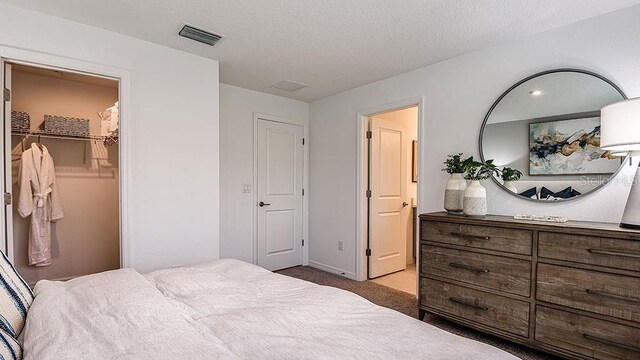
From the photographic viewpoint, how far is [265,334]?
1069 millimetres

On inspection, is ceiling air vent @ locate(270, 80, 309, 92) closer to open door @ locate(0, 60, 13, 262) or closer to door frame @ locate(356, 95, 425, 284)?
door frame @ locate(356, 95, 425, 284)

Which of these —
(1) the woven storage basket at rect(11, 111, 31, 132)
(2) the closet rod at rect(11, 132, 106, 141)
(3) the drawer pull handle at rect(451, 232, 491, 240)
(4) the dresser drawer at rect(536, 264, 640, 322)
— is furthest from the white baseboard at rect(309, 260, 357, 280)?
(1) the woven storage basket at rect(11, 111, 31, 132)

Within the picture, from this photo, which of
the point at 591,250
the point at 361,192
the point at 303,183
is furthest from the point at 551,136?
the point at 303,183

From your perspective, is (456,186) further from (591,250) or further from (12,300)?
(12,300)

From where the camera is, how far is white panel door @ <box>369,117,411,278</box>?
12.7ft

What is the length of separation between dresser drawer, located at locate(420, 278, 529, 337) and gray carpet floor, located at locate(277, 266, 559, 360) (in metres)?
0.17

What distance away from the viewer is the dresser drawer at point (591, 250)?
1.71 m

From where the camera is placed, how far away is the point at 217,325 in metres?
1.15

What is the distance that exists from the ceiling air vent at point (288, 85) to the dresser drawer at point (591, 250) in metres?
2.80

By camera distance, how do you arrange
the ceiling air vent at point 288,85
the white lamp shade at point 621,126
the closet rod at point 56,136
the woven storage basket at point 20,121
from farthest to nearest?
the ceiling air vent at point 288,85, the closet rod at point 56,136, the woven storage basket at point 20,121, the white lamp shade at point 621,126

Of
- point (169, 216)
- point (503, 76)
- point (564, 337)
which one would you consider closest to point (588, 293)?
point (564, 337)

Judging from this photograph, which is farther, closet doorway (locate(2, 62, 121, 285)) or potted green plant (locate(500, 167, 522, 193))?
closet doorway (locate(2, 62, 121, 285))

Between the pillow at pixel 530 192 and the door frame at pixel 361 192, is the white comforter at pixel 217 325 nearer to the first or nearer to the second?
the pillow at pixel 530 192

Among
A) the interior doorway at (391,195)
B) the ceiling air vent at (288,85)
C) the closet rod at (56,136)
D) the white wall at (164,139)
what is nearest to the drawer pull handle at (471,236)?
the interior doorway at (391,195)
